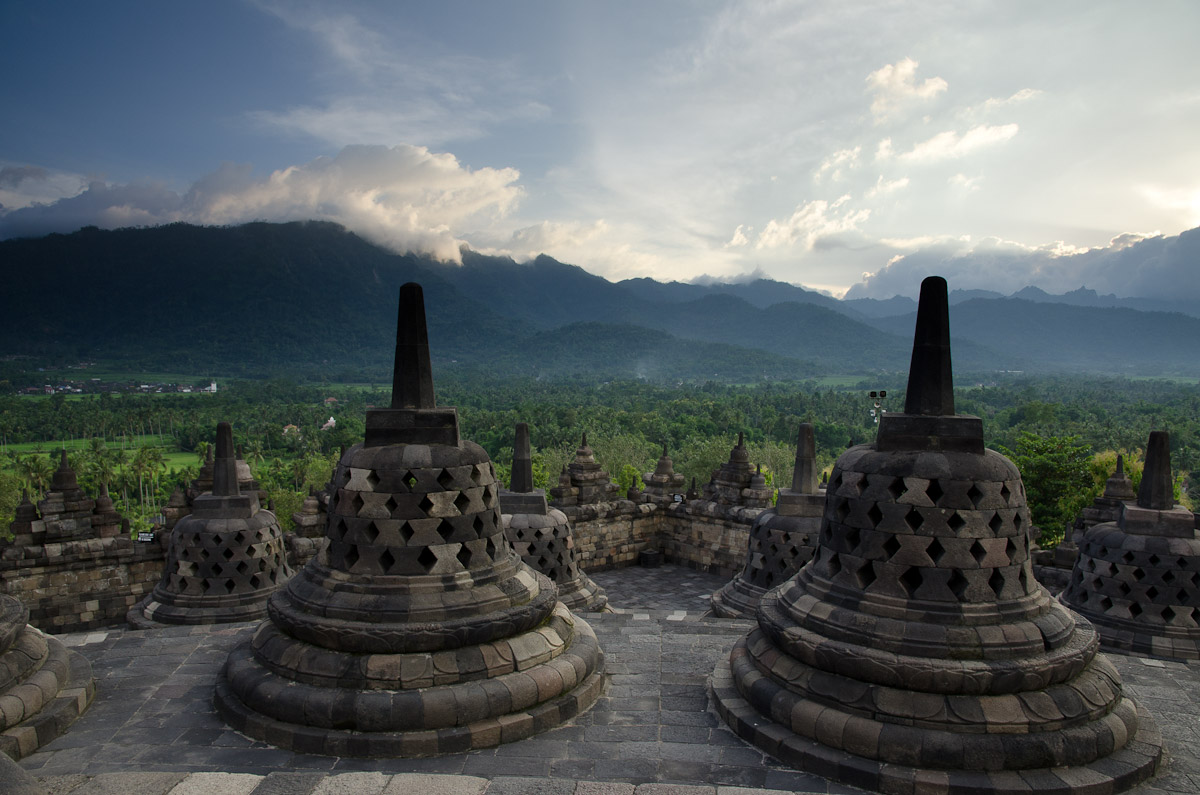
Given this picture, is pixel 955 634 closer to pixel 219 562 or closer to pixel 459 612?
pixel 459 612

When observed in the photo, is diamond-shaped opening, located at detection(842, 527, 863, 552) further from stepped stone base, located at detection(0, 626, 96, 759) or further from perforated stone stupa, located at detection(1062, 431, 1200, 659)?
stepped stone base, located at detection(0, 626, 96, 759)

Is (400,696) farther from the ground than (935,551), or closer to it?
closer to it

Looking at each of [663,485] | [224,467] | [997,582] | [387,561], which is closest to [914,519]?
[997,582]

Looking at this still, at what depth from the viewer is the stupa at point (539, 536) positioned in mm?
10844

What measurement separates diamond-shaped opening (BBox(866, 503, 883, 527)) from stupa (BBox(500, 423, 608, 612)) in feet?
20.0

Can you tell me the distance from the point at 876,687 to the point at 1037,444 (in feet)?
102

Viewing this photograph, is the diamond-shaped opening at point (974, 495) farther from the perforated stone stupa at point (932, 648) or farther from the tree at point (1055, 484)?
the tree at point (1055, 484)

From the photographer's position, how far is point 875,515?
5465 millimetres

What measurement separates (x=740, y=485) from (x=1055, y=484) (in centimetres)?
2007

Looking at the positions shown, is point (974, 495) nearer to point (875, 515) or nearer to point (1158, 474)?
point (875, 515)

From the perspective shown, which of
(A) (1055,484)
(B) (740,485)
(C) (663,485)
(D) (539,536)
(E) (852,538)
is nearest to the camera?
(E) (852,538)

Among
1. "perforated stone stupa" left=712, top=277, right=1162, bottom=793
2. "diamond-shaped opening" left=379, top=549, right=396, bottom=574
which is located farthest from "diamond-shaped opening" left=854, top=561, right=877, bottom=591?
"diamond-shaped opening" left=379, top=549, right=396, bottom=574

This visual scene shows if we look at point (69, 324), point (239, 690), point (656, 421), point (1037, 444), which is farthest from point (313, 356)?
point (239, 690)

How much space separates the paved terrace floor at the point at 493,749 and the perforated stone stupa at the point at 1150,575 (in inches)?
52.4
